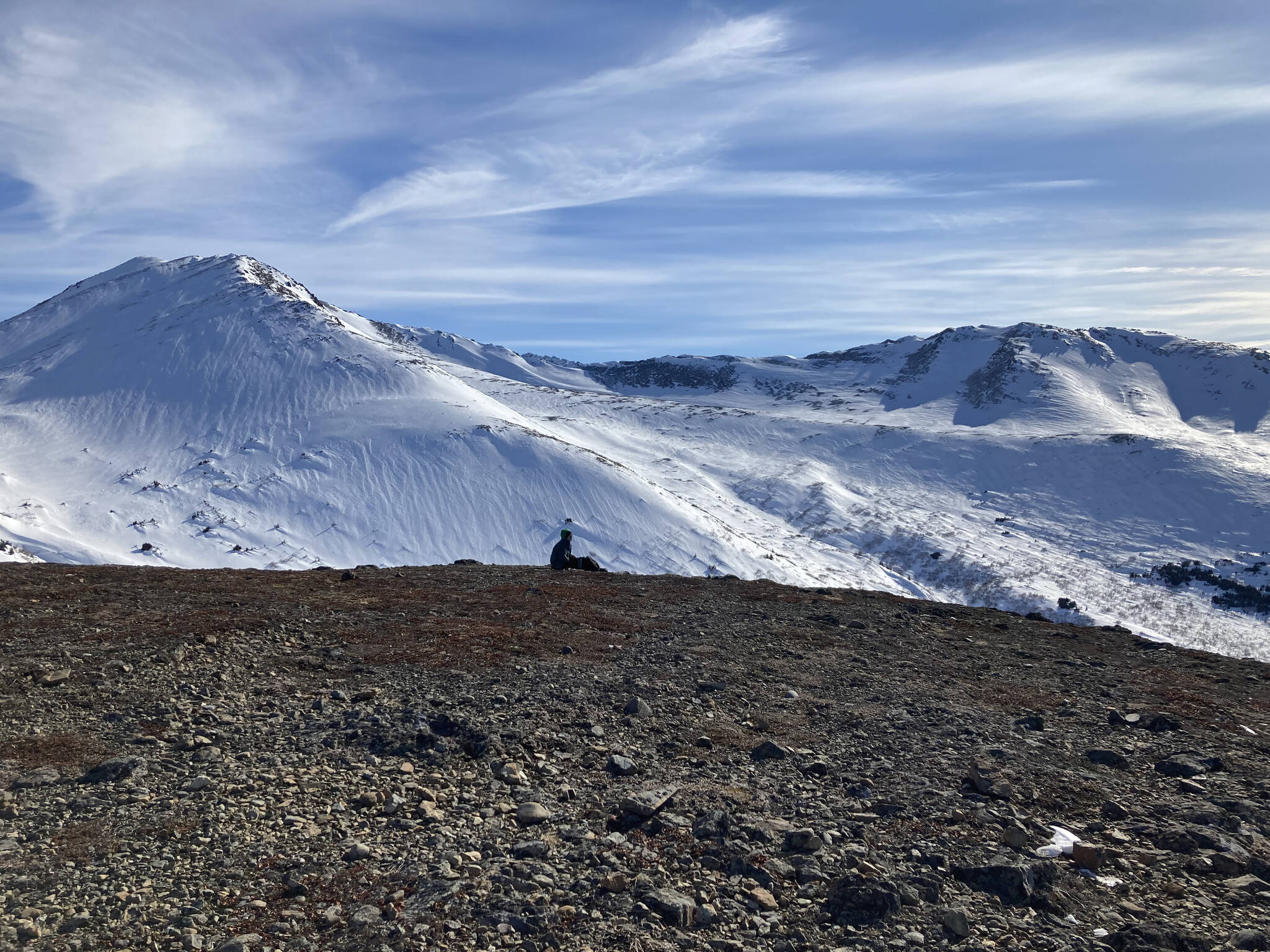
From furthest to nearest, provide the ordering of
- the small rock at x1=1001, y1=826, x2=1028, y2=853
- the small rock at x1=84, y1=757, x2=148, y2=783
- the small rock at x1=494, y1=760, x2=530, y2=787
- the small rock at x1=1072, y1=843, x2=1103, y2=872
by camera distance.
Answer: the small rock at x1=494, y1=760, x2=530, y2=787 → the small rock at x1=84, y1=757, x2=148, y2=783 → the small rock at x1=1001, y1=826, x2=1028, y2=853 → the small rock at x1=1072, y1=843, x2=1103, y2=872

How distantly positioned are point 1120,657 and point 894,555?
160 ft

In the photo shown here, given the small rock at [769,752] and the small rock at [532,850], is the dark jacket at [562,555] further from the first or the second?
the small rock at [532,850]

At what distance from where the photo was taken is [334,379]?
76.2 metres

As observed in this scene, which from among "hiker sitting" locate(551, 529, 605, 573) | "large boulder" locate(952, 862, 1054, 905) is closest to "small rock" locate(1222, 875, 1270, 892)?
"large boulder" locate(952, 862, 1054, 905)

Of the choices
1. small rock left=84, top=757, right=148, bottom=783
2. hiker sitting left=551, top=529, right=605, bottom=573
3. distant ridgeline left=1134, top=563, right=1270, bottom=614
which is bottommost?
distant ridgeline left=1134, top=563, right=1270, bottom=614

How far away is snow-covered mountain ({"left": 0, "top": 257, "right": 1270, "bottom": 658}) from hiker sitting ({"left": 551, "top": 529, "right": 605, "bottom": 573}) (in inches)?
917

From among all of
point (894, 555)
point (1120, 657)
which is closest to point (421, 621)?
point (1120, 657)

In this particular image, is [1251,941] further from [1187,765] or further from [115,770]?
[115,770]

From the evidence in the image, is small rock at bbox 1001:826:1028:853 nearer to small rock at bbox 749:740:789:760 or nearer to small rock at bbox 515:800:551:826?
small rock at bbox 749:740:789:760

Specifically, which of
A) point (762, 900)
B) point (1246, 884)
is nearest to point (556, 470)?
point (762, 900)

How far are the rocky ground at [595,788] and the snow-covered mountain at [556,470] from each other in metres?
30.5

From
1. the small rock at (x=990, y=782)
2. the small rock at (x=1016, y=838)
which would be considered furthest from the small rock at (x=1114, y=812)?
the small rock at (x=1016, y=838)

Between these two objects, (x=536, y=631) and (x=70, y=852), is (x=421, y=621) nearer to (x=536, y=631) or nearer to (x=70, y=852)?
(x=536, y=631)

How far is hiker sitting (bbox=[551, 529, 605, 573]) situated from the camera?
2388 cm
